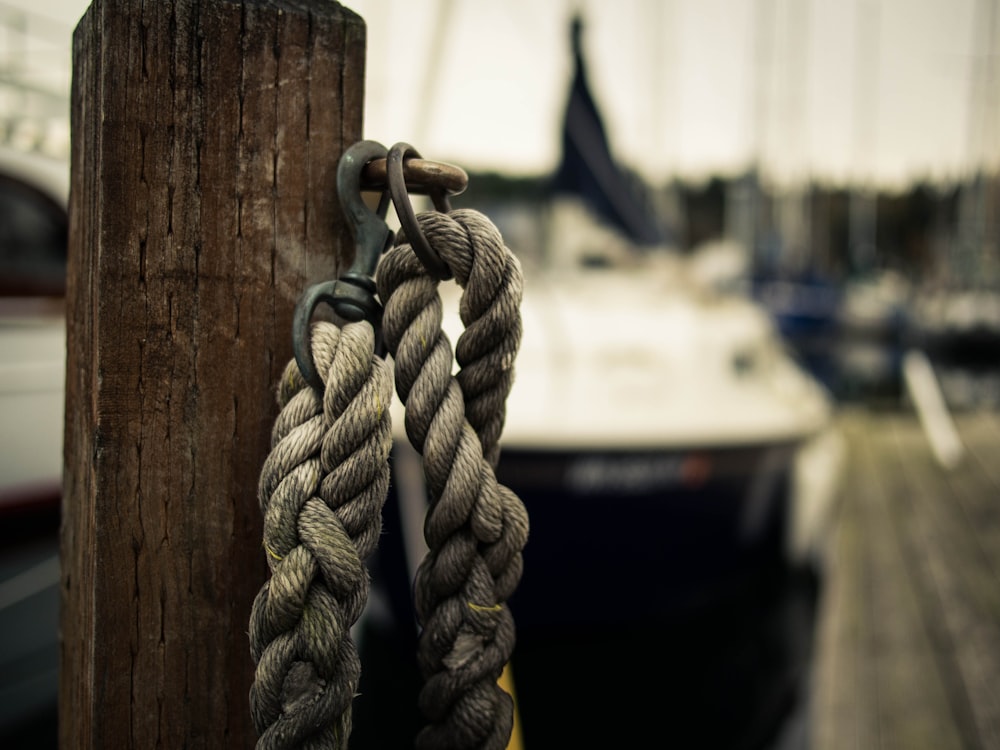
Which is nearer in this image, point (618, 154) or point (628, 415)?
point (628, 415)

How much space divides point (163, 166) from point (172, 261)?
110 millimetres

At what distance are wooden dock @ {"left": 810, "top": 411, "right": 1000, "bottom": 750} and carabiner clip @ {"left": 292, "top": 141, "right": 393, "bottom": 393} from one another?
3.26m

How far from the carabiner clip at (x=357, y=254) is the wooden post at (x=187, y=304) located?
0.12ft

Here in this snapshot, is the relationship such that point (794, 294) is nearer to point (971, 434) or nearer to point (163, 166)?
point (971, 434)

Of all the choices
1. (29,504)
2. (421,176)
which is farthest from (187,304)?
(29,504)

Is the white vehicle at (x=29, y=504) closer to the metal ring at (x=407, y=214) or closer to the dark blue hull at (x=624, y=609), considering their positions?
the dark blue hull at (x=624, y=609)

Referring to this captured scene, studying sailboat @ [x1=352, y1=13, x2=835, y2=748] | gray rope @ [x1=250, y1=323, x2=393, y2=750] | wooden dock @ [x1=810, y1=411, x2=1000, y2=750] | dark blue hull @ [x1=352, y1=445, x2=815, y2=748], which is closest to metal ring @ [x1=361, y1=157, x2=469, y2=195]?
gray rope @ [x1=250, y1=323, x2=393, y2=750]

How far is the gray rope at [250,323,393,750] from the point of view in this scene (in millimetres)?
799

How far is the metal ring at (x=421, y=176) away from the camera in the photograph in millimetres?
905

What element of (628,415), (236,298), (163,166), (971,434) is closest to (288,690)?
→ (236,298)

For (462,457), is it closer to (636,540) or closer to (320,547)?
(320,547)

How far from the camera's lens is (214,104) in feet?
2.91

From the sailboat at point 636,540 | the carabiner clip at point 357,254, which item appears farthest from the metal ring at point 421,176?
the sailboat at point 636,540

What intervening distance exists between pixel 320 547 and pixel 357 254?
1.16 ft
